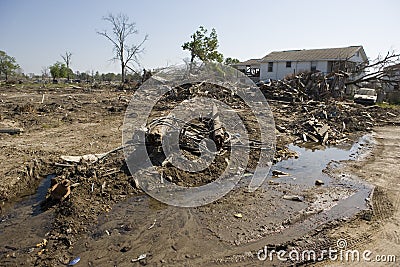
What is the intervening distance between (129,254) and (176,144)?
323 centimetres

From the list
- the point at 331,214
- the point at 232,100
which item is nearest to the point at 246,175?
the point at 331,214

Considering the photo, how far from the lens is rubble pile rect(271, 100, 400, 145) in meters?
11.1

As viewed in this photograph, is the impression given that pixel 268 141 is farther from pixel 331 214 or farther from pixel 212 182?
pixel 331 214

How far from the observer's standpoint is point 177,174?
6.07m

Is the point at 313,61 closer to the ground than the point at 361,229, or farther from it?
farther from it

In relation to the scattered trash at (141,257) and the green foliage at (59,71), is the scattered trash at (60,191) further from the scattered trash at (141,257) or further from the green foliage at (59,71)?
the green foliage at (59,71)

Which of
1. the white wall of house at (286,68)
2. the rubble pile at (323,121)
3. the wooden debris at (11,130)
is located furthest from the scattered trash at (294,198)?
the white wall of house at (286,68)

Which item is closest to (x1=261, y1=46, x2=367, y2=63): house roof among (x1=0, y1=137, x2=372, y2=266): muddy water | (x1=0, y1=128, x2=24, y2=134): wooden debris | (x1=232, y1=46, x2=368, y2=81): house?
(x1=232, y1=46, x2=368, y2=81): house

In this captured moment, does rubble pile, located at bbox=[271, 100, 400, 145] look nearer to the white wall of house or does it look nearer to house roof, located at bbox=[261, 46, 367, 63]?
house roof, located at bbox=[261, 46, 367, 63]

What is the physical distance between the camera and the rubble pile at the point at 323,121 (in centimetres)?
1109

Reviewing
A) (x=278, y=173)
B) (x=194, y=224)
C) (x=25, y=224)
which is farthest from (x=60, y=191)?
(x=278, y=173)

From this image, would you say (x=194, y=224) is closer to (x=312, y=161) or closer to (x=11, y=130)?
(x=312, y=161)

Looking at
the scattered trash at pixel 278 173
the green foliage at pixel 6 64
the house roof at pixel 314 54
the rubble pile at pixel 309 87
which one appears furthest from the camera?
the green foliage at pixel 6 64

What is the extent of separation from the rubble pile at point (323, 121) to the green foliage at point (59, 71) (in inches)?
1849
